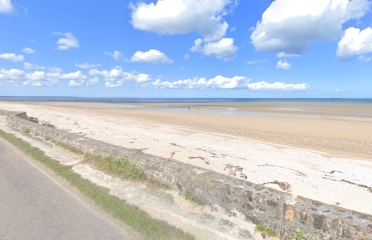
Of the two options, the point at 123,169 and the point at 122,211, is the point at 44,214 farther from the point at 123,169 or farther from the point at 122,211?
the point at 123,169

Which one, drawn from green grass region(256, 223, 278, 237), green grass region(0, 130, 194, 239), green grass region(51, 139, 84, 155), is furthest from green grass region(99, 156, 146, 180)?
green grass region(256, 223, 278, 237)

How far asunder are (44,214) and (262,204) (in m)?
4.52

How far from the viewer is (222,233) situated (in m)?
4.31

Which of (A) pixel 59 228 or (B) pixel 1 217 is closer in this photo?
(A) pixel 59 228

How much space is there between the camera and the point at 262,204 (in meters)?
4.35

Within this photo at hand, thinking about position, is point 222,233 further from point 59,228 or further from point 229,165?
point 229,165

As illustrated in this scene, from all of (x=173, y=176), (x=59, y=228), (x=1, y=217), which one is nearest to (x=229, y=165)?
(x=173, y=176)

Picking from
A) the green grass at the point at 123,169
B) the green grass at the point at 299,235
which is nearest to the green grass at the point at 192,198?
the green grass at the point at 123,169

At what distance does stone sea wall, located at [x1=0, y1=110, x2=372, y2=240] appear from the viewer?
345 cm

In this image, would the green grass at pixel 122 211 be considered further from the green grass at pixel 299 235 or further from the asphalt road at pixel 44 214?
the green grass at pixel 299 235

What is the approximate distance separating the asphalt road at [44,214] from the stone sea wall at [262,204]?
2.04m

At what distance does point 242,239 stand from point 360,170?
7575 mm

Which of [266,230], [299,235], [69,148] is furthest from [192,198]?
[69,148]

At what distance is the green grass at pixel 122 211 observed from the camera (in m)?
4.23
